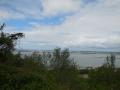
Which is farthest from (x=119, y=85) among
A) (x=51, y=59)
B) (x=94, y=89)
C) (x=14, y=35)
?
(x=14, y=35)

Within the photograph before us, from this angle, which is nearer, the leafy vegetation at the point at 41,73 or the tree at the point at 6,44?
the leafy vegetation at the point at 41,73

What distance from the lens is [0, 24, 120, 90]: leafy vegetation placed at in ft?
50.8

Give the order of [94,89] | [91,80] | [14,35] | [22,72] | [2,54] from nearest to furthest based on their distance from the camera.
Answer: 1. [22,72]
2. [2,54]
3. [14,35]
4. [94,89]
5. [91,80]

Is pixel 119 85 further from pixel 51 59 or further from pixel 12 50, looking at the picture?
pixel 12 50

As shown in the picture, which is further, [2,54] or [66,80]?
[66,80]

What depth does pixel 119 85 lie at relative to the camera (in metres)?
29.8

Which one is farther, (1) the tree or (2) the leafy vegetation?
(1) the tree

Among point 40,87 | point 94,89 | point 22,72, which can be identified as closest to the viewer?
point 40,87

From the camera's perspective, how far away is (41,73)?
2111 cm

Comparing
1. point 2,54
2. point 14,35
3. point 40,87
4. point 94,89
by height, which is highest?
point 14,35

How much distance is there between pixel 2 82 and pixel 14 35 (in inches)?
240

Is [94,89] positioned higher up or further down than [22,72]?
further down

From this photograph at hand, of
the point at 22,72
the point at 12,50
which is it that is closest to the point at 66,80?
the point at 12,50

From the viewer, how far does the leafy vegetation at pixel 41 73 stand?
15469mm
